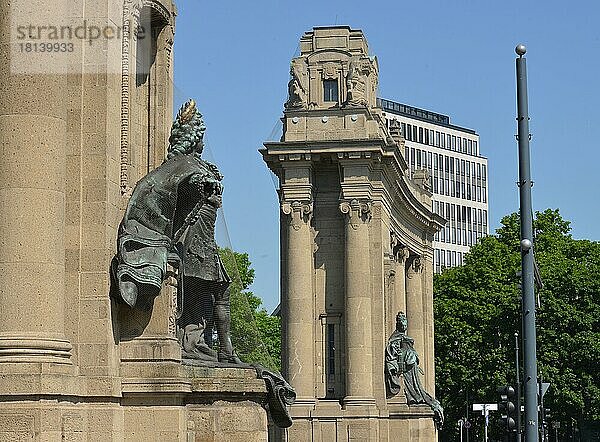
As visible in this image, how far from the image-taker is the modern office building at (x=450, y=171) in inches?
5655

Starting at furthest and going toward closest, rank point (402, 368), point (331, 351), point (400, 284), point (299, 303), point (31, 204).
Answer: point (400, 284) → point (402, 368) → point (331, 351) → point (299, 303) → point (31, 204)

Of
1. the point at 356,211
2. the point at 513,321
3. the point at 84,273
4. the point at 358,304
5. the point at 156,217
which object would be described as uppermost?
the point at 356,211

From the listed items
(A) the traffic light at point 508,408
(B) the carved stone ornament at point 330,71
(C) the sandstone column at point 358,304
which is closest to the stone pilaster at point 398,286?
(C) the sandstone column at point 358,304

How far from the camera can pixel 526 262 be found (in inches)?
770

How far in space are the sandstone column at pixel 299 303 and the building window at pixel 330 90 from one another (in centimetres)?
420

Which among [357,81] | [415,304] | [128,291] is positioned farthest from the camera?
[415,304]

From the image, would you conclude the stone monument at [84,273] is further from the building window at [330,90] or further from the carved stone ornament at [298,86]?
the building window at [330,90]

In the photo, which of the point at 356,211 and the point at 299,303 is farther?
the point at 299,303

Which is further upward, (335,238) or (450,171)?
(450,171)

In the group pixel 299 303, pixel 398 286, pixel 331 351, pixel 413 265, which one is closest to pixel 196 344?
pixel 299 303

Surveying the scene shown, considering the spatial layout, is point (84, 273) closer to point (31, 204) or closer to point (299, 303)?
point (31, 204)

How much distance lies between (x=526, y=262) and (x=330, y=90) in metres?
32.0

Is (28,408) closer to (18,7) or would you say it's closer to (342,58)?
(18,7)

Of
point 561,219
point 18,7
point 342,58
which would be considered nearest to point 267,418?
point 18,7
